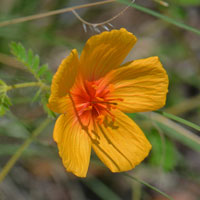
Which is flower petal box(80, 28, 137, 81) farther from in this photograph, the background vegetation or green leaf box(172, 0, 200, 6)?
green leaf box(172, 0, 200, 6)

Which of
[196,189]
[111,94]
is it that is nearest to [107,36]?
[111,94]

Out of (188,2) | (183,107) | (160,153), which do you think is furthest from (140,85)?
(188,2)

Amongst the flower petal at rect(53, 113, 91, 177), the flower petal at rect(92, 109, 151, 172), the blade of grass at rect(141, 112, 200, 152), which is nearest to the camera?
the flower petal at rect(53, 113, 91, 177)

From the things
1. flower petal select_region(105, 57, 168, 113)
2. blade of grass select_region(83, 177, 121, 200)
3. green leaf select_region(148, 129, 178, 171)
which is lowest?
blade of grass select_region(83, 177, 121, 200)

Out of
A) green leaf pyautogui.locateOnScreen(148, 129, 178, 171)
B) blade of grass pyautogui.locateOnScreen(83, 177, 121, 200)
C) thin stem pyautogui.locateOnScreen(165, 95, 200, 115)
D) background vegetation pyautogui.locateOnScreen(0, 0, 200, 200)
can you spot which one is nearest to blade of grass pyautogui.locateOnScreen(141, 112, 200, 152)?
background vegetation pyautogui.locateOnScreen(0, 0, 200, 200)

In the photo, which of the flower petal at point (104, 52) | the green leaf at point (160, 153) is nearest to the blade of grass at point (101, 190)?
the green leaf at point (160, 153)

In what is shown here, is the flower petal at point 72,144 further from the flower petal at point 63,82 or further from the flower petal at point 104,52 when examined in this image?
the flower petal at point 104,52

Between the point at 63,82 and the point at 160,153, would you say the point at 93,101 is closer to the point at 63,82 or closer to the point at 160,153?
the point at 63,82

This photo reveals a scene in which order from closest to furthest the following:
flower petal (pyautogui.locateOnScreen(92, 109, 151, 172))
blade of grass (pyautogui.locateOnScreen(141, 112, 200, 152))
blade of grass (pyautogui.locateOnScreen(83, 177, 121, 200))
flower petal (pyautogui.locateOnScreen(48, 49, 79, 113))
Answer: flower petal (pyautogui.locateOnScreen(48, 49, 79, 113)), flower petal (pyautogui.locateOnScreen(92, 109, 151, 172)), blade of grass (pyautogui.locateOnScreen(141, 112, 200, 152)), blade of grass (pyautogui.locateOnScreen(83, 177, 121, 200))

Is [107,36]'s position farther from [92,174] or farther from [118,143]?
[92,174]
